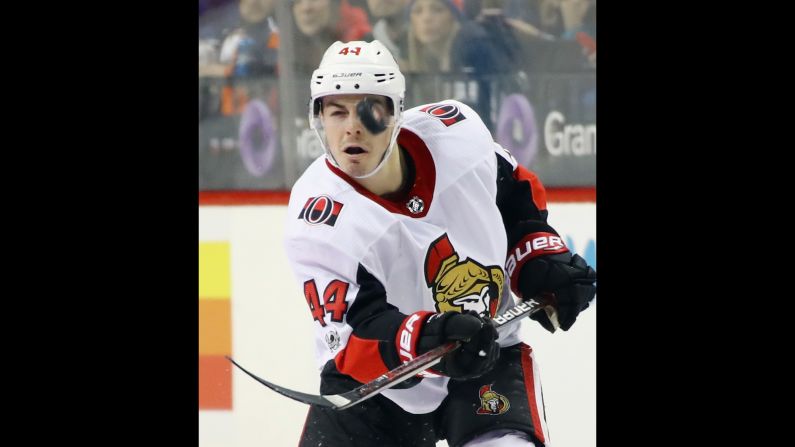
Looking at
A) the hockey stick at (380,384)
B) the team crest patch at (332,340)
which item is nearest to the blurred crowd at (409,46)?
the team crest patch at (332,340)

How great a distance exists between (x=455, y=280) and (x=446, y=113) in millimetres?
480

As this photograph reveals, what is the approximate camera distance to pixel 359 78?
2854 millimetres

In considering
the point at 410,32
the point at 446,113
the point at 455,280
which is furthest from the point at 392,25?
the point at 455,280

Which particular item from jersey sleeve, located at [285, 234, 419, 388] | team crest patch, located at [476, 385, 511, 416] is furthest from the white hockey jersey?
team crest patch, located at [476, 385, 511, 416]

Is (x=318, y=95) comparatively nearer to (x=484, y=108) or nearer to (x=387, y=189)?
(x=387, y=189)

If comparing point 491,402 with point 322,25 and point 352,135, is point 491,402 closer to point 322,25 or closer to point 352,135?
point 352,135

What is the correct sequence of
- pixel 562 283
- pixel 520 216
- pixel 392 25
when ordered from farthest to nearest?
1. pixel 392 25
2. pixel 520 216
3. pixel 562 283

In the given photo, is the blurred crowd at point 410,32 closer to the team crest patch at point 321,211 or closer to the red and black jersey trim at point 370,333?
the team crest patch at point 321,211

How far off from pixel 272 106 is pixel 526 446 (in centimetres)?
162

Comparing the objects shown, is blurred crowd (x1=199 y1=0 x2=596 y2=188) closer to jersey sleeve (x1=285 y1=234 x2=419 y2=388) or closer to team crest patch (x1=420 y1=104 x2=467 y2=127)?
team crest patch (x1=420 y1=104 x2=467 y2=127)

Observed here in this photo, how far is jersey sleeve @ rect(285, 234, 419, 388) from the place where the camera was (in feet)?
9.04

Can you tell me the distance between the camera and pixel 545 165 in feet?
12.7

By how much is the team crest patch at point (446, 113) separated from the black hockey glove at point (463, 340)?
0.65 metres

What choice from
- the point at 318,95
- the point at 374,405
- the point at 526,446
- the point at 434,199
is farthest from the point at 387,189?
the point at 526,446
